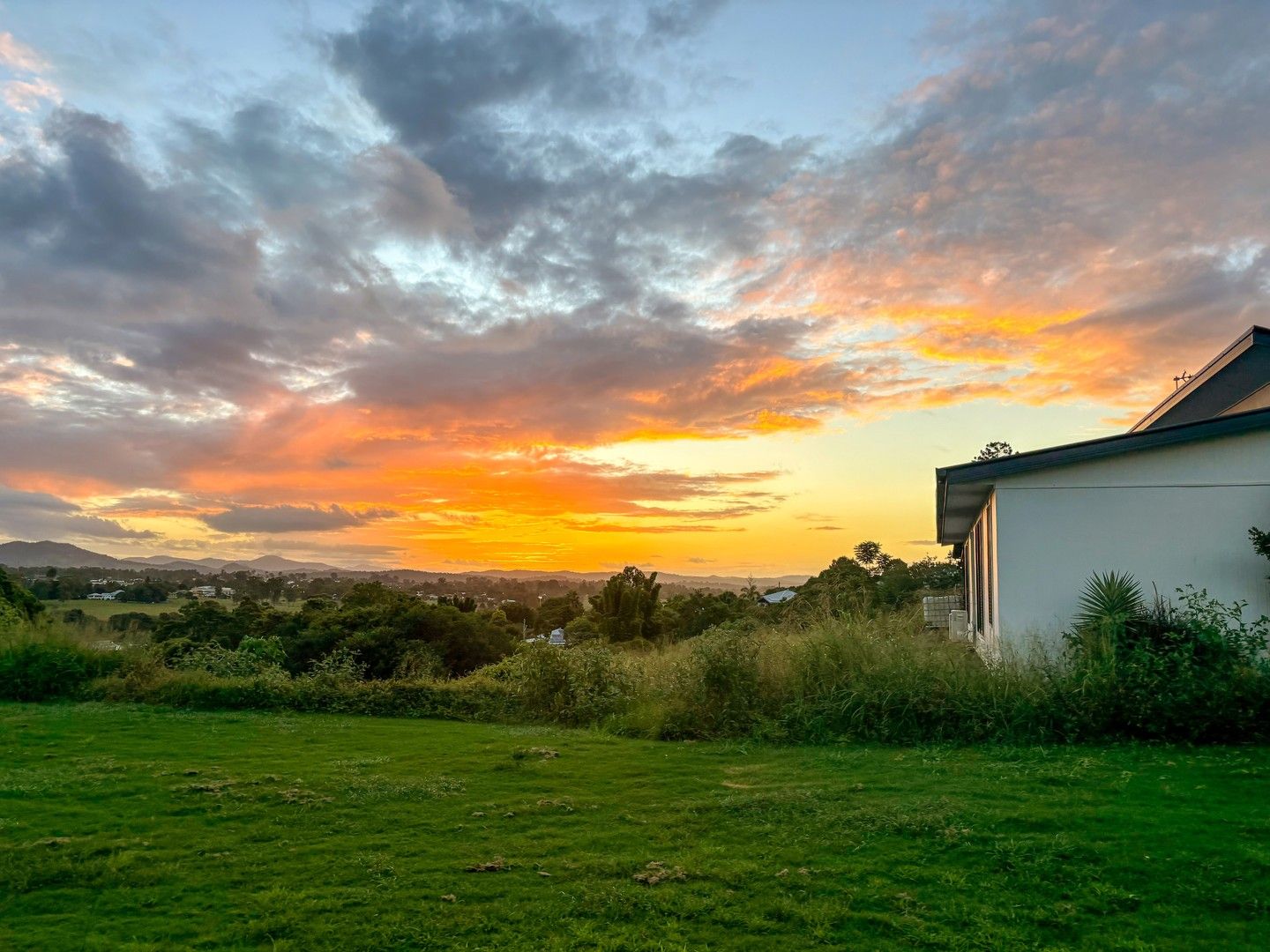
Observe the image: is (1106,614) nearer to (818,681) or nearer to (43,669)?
(818,681)

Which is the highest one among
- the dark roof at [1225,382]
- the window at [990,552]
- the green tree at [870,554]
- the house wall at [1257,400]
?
the dark roof at [1225,382]

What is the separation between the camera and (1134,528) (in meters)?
10.4

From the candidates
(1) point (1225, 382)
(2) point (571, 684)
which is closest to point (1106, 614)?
(2) point (571, 684)

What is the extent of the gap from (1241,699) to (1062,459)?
11.3 feet

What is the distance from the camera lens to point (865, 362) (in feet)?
54.0

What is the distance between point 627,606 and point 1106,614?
16.1m

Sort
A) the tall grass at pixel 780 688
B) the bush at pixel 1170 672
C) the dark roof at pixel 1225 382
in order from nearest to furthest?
the bush at pixel 1170 672 → the tall grass at pixel 780 688 → the dark roof at pixel 1225 382

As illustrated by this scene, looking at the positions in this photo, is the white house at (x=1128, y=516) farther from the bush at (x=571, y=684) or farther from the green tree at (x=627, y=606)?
the green tree at (x=627, y=606)

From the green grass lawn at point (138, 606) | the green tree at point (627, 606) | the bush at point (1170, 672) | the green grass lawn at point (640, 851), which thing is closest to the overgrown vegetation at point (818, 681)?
the bush at point (1170, 672)

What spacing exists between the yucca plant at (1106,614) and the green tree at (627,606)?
15.2m

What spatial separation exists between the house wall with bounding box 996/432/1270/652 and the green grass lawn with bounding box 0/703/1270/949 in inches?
117

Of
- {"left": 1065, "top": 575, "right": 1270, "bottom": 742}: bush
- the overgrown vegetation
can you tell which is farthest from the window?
{"left": 1065, "top": 575, "right": 1270, "bottom": 742}: bush

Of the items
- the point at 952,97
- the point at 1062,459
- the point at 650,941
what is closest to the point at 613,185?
the point at 952,97

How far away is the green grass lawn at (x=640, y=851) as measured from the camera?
3.85 meters
